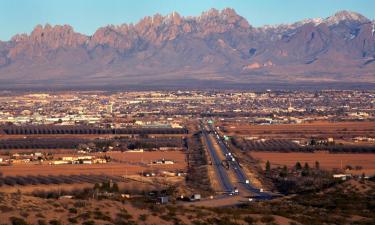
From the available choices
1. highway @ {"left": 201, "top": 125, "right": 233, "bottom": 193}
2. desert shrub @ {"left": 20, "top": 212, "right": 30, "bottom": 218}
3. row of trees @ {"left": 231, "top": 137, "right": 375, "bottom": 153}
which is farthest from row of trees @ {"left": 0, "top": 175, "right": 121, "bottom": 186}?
row of trees @ {"left": 231, "top": 137, "right": 375, "bottom": 153}

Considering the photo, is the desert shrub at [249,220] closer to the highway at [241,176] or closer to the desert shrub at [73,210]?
the desert shrub at [73,210]

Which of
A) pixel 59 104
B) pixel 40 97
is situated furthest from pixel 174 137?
pixel 40 97

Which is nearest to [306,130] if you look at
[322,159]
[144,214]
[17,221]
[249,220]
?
[322,159]

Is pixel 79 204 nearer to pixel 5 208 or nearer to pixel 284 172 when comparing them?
pixel 5 208

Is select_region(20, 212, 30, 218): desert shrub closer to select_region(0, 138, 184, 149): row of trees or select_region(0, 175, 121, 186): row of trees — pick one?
select_region(0, 175, 121, 186): row of trees

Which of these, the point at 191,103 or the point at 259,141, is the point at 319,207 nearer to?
the point at 259,141

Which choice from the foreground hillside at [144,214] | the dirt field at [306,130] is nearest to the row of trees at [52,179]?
the foreground hillside at [144,214]
